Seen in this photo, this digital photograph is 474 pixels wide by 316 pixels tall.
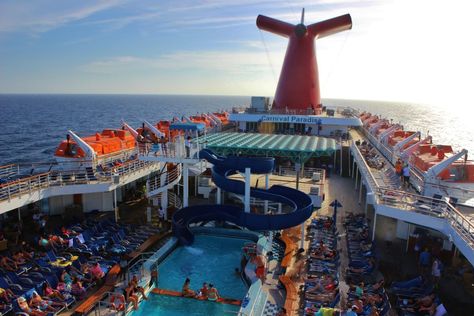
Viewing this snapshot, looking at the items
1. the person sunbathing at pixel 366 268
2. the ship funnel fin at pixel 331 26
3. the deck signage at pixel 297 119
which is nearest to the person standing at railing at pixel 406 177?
the person sunbathing at pixel 366 268

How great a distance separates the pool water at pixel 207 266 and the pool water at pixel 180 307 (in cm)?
72

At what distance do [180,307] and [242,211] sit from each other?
4.60 metres

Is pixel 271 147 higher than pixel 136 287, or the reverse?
pixel 271 147

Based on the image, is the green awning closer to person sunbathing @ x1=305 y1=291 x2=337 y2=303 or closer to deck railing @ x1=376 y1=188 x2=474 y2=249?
deck railing @ x1=376 y1=188 x2=474 y2=249

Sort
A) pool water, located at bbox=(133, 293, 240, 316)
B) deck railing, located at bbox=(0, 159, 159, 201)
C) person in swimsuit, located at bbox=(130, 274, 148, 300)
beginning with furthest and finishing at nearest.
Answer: deck railing, located at bbox=(0, 159, 159, 201)
person in swimsuit, located at bbox=(130, 274, 148, 300)
pool water, located at bbox=(133, 293, 240, 316)

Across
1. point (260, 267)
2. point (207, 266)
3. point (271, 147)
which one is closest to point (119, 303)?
point (207, 266)

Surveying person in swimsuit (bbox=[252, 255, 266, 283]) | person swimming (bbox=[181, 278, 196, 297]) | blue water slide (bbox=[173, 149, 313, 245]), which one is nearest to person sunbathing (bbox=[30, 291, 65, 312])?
person swimming (bbox=[181, 278, 196, 297])

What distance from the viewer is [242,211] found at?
14320 mm

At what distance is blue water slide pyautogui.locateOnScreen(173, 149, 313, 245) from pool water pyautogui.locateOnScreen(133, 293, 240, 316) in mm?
3221

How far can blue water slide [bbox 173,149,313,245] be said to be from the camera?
516 inches

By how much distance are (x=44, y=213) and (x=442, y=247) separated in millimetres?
16172

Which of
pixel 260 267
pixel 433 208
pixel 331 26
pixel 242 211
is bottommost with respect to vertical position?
pixel 260 267

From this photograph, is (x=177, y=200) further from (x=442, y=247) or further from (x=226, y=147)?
(x=442, y=247)

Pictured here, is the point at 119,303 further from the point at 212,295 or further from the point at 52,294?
the point at 212,295
